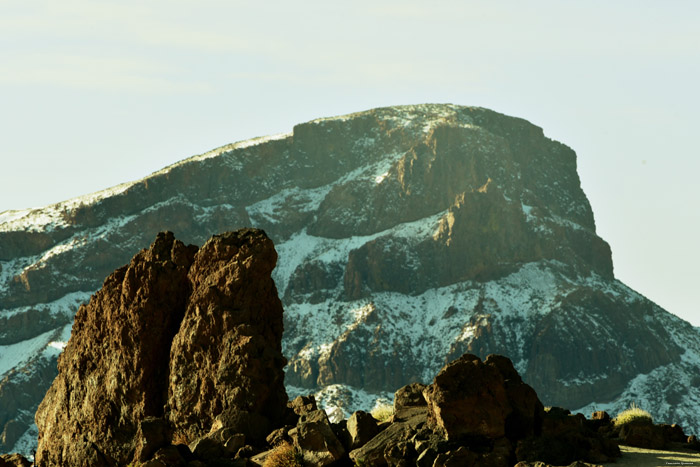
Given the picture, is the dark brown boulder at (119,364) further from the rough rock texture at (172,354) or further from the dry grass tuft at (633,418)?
the dry grass tuft at (633,418)

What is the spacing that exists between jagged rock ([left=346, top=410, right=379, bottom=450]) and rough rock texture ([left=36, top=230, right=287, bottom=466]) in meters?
3.47

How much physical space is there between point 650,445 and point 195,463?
1472 cm

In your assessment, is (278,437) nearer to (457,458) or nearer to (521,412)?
(457,458)

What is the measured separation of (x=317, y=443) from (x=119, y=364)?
10.8m

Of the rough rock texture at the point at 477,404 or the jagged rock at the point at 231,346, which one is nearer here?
the rough rock texture at the point at 477,404

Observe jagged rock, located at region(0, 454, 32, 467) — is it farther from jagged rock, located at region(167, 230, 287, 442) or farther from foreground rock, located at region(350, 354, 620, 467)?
foreground rock, located at region(350, 354, 620, 467)

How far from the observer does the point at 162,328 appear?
47.6m

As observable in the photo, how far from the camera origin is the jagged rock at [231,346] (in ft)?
144

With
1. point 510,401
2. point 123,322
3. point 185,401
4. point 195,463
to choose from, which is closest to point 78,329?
point 123,322

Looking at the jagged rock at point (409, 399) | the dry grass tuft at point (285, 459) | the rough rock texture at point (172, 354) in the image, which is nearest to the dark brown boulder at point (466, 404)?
the dry grass tuft at point (285, 459)

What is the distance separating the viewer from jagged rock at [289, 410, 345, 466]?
38.4 metres

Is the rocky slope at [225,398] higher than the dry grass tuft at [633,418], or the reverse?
the rocky slope at [225,398]

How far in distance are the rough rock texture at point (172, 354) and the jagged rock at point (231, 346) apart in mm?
32

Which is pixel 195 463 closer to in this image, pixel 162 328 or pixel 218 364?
pixel 218 364
